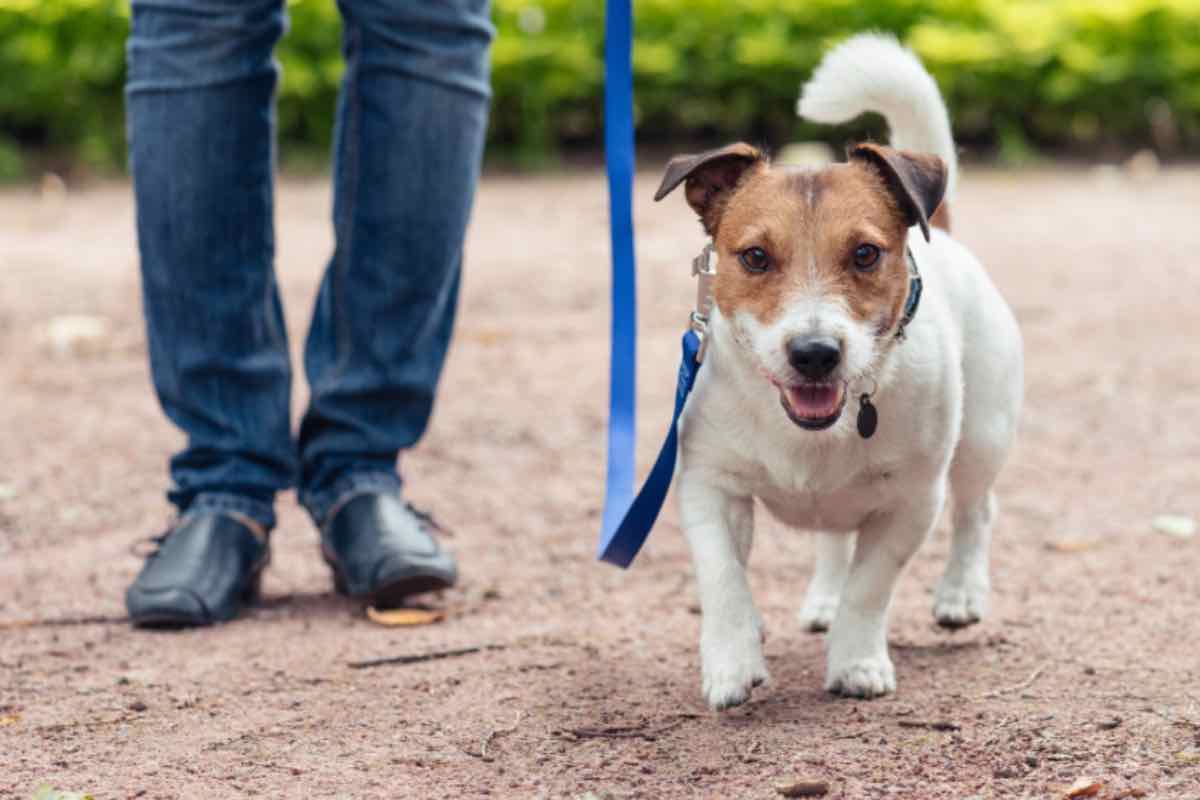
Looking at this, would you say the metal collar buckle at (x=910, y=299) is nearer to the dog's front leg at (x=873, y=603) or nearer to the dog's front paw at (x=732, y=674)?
the dog's front leg at (x=873, y=603)

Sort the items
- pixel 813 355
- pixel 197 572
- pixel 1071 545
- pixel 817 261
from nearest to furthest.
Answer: pixel 813 355 → pixel 817 261 → pixel 197 572 → pixel 1071 545

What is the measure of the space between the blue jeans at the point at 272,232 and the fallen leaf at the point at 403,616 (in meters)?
0.27

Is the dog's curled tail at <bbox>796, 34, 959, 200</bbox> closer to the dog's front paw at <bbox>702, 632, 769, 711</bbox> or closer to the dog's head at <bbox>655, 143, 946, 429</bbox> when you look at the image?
the dog's head at <bbox>655, 143, 946, 429</bbox>

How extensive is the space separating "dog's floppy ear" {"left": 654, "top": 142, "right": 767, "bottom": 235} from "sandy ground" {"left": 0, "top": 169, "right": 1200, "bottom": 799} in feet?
2.85

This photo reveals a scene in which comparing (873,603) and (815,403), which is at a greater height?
(815,403)

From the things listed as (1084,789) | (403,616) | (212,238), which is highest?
(212,238)

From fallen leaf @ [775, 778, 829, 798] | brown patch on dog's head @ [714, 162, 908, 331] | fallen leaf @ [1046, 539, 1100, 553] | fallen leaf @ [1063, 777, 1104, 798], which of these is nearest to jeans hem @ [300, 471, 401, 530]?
brown patch on dog's head @ [714, 162, 908, 331]

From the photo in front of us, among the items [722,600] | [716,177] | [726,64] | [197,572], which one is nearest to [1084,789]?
[722,600]

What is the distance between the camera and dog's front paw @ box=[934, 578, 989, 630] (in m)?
3.44

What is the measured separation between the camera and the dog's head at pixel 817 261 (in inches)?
108

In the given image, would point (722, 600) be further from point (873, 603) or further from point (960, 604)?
point (960, 604)

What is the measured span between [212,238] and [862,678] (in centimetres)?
160

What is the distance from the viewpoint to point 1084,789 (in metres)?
2.51

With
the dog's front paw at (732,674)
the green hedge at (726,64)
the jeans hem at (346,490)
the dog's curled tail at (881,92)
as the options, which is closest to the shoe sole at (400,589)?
the jeans hem at (346,490)
